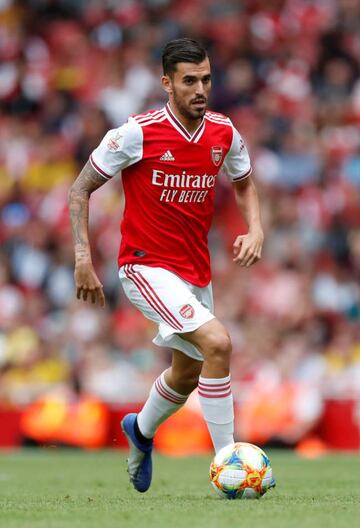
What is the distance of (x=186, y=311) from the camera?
6.91 metres

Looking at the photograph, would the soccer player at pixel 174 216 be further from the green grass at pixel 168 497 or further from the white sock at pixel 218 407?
the green grass at pixel 168 497

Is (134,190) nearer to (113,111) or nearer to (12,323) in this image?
(12,323)

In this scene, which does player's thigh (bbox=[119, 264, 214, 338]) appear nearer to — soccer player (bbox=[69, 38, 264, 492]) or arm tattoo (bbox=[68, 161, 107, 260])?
soccer player (bbox=[69, 38, 264, 492])

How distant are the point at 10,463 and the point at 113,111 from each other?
266 inches

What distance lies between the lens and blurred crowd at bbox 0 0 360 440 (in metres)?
14.3

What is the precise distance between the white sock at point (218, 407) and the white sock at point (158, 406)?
648 mm

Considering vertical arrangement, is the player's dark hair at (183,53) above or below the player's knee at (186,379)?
above

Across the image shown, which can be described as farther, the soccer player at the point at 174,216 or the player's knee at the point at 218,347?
the soccer player at the point at 174,216

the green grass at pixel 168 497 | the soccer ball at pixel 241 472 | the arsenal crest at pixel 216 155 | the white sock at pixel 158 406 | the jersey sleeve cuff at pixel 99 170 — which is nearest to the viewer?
the green grass at pixel 168 497

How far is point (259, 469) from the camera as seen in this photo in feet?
21.8

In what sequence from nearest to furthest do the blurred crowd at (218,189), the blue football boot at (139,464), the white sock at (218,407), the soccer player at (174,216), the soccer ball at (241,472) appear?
the soccer ball at (241,472) < the white sock at (218,407) < the soccer player at (174,216) < the blue football boot at (139,464) < the blurred crowd at (218,189)

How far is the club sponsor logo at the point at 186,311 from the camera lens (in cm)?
689

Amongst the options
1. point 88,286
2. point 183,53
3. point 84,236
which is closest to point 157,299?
point 88,286

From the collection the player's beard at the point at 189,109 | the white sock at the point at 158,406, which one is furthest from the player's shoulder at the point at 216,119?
the white sock at the point at 158,406
